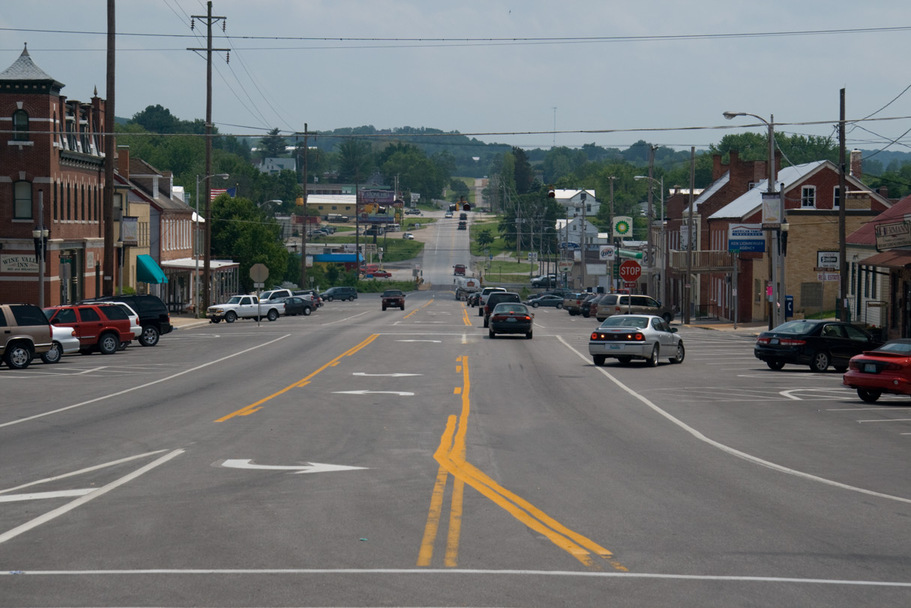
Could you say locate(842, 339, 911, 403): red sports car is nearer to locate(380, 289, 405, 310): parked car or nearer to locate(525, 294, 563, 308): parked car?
locate(380, 289, 405, 310): parked car

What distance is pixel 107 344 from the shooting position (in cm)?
3928

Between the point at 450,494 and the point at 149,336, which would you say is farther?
the point at 149,336

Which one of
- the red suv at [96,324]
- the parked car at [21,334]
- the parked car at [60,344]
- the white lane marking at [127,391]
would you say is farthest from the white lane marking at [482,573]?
the red suv at [96,324]

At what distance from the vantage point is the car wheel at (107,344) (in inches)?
1544

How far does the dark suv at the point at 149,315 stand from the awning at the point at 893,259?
28.2m

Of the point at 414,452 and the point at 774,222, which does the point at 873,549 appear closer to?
the point at 414,452

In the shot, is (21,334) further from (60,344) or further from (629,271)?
(629,271)

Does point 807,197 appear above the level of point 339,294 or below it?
above

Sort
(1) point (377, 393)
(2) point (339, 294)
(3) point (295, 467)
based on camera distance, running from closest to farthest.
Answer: (3) point (295, 467) < (1) point (377, 393) < (2) point (339, 294)

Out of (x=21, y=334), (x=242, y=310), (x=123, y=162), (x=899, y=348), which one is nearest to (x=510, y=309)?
(x=21, y=334)

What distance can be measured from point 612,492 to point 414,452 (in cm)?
393

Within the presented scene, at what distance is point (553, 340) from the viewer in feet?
159

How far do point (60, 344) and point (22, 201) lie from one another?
22.2m

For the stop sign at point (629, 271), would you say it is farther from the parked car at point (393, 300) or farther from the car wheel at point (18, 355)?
the car wheel at point (18, 355)
